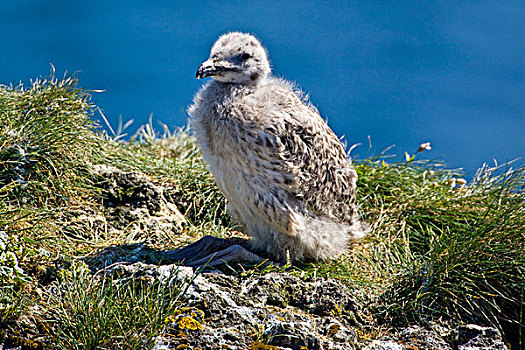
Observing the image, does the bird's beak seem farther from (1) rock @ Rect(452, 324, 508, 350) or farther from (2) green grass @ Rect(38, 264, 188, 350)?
(1) rock @ Rect(452, 324, 508, 350)

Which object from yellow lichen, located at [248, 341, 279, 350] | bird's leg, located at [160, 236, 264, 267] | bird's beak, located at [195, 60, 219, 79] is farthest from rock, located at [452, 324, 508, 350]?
bird's beak, located at [195, 60, 219, 79]

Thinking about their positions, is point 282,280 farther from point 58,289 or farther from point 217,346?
point 58,289

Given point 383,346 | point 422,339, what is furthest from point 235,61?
point 422,339

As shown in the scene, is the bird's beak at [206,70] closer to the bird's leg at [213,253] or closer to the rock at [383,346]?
the bird's leg at [213,253]

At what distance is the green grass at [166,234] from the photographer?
458 centimetres

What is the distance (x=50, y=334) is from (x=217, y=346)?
1273 mm

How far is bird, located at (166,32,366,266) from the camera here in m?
5.73

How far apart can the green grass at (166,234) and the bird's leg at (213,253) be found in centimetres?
48

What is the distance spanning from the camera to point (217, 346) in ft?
14.6

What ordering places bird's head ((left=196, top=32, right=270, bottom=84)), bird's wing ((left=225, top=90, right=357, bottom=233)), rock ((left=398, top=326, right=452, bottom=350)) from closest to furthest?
rock ((left=398, top=326, right=452, bottom=350)), bird's wing ((left=225, top=90, right=357, bottom=233)), bird's head ((left=196, top=32, right=270, bottom=84))

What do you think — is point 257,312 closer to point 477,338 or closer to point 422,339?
point 422,339

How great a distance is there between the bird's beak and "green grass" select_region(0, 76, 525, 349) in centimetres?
196

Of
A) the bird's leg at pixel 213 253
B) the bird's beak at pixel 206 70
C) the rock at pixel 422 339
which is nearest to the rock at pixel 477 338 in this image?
the rock at pixel 422 339

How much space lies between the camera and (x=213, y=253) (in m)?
5.98
